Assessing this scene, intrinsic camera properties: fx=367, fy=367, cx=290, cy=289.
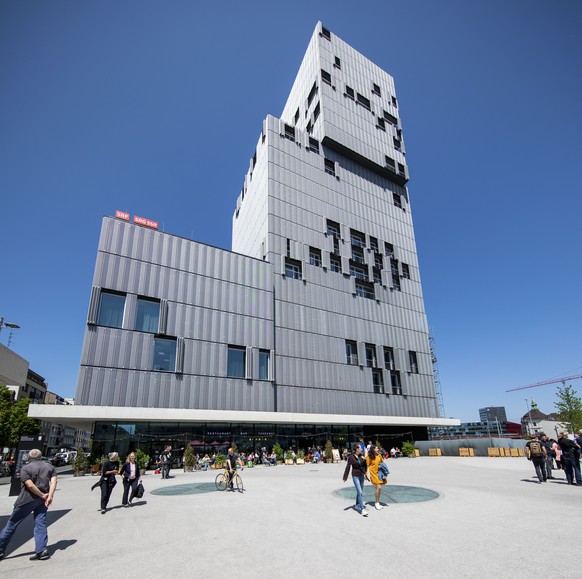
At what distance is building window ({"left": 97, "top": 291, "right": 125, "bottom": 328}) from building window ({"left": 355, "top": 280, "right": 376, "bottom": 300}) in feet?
88.6

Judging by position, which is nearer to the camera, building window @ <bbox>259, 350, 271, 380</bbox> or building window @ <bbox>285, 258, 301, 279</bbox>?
building window @ <bbox>259, 350, 271, 380</bbox>

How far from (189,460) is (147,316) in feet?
40.2

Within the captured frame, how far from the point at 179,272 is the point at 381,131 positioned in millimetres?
40792

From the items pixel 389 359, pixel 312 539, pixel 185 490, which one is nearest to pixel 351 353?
pixel 389 359

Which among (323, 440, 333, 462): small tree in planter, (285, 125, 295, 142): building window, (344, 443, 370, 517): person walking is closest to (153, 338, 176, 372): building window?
(323, 440, 333, 462): small tree in planter

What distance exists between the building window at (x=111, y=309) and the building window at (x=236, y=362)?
33.0 ft

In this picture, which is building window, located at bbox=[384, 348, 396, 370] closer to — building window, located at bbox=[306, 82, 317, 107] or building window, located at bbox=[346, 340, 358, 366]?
building window, located at bbox=[346, 340, 358, 366]

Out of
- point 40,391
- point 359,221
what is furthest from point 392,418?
point 40,391

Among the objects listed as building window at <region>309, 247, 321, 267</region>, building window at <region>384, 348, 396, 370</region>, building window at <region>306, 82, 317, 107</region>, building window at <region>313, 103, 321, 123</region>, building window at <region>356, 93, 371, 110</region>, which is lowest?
building window at <region>384, 348, 396, 370</region>

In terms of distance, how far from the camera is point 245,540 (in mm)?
8195

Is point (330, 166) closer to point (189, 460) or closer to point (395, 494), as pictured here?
point (189, 460)

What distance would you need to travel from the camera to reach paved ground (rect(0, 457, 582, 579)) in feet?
20.9

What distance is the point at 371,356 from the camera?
142 feet

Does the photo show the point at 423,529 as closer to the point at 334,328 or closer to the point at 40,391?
the point at 334,328
